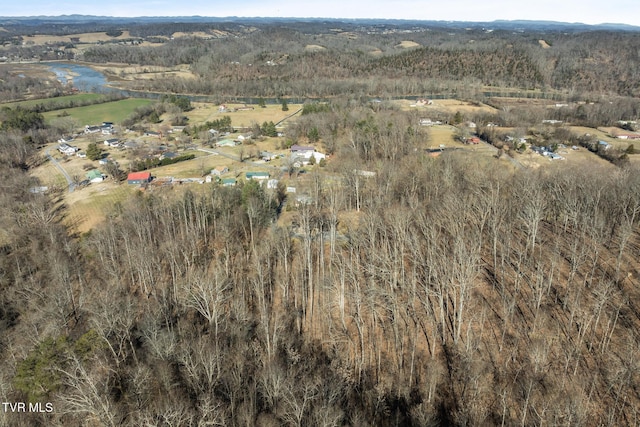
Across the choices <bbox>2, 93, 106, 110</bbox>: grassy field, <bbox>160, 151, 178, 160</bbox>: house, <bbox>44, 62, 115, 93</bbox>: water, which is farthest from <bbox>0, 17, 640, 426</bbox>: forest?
<bbox>44, 62, 115, 93</bbox>: water

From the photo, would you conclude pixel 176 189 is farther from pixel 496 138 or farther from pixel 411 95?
pixel 411 95

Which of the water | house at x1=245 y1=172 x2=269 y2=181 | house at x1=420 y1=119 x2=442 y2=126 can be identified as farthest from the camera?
the water

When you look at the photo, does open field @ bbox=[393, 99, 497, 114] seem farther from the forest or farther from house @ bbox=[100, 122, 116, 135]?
house @ bbox=[100, 122, 116, 135]

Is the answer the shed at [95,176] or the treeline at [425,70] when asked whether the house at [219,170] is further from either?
the treeline at [425,70]

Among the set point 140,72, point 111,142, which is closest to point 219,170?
point 111,142

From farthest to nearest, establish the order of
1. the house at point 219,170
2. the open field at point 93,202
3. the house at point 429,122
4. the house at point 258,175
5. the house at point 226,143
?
1. the house at point 429,122
2. the house at point 226,143
3. the house at point 219,170
4. the house at point 258,175
5. the open field at point 93,202

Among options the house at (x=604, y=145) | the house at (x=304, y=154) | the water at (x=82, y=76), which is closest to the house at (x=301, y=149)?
the house at (x=304, y=154)

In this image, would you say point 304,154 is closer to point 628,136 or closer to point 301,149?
point 301,149
